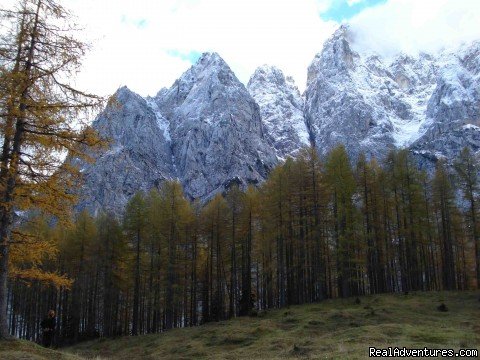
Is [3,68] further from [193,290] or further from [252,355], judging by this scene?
[193,290]

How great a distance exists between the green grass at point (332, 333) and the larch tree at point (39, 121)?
6.08m

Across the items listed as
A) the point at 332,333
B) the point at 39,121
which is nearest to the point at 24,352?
the point at 39,121

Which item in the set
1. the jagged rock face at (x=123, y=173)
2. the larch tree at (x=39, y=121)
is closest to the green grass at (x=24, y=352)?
the larch tree at (x=39, y=121)

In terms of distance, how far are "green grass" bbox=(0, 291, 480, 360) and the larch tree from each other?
608 centimetres

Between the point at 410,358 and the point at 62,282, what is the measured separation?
11.8 m

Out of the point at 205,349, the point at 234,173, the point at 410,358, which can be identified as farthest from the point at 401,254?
the point at 234,173

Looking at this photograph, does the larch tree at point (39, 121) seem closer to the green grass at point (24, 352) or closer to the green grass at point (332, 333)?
the green grass at point (24, 352)

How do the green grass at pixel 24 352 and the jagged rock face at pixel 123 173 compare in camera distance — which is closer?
the green grass at pixel 24 352

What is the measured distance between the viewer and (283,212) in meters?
41.8

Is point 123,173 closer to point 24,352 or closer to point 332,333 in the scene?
point 332,333

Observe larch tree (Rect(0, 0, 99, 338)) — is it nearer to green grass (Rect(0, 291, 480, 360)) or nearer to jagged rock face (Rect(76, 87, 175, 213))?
green grass (Rect(0, 291, 480, 360))

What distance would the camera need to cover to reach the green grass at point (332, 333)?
19219 millimetres

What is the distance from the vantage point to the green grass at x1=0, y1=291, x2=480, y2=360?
19.2 m

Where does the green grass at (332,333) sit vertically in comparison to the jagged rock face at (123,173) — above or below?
below
